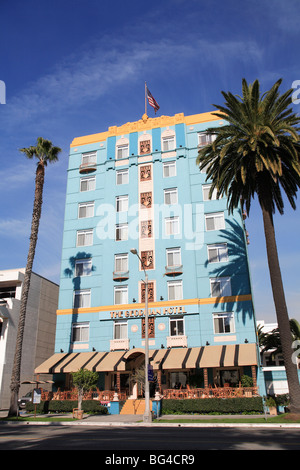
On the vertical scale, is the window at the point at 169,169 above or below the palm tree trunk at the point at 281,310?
above

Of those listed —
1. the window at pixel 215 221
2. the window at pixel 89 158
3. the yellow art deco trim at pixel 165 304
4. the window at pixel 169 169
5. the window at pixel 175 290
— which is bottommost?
the yellow art deco trim at pixel 165 304

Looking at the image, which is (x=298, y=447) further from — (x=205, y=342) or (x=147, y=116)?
(x=147, y=116)

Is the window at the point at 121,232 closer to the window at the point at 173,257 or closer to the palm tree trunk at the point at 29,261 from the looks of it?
the window at the point at 173,257

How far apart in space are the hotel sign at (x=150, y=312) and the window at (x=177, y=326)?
2.29 ft

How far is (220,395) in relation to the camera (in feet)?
102

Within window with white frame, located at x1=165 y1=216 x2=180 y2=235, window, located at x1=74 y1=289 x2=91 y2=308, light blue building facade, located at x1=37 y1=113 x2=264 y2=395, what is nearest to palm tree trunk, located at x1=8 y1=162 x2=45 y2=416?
light blue building facade, located at x1=37 y1=113 x2=264 y2=395

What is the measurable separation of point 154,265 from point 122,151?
49.1 feet

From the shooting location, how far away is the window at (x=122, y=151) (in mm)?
45562

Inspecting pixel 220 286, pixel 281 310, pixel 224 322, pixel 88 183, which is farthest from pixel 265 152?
pixel 88 183

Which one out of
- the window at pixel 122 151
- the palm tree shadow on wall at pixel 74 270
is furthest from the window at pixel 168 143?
the palm tree shadow on wall at pixel 74 270

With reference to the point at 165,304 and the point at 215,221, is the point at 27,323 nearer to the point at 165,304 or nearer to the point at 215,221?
the point at 165,304

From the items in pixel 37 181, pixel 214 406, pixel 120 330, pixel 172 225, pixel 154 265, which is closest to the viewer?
pixel 214 406

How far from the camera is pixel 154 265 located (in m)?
39.3

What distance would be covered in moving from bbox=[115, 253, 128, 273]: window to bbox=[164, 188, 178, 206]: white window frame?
722 cm
